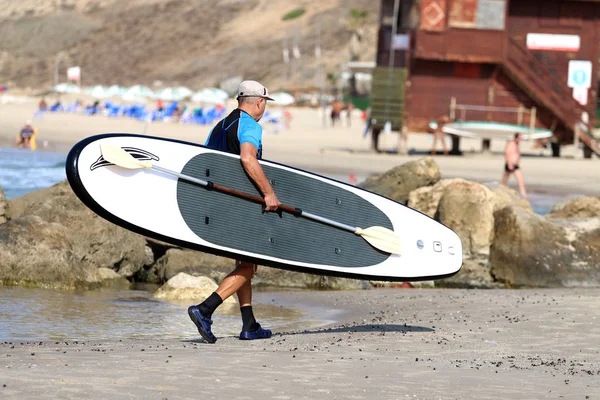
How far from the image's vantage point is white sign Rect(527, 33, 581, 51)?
34.6 m

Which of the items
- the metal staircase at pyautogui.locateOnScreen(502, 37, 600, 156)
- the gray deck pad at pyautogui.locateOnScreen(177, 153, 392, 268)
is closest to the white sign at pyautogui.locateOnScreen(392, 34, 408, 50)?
the metal staircase at pyautogui.locateOnScreen(502, 37, 600, 156)

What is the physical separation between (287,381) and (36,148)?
95.4 ft

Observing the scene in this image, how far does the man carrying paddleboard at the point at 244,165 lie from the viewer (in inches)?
293

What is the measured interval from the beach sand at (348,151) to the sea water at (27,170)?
2.91 m

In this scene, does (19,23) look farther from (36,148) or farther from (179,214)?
(179,214)

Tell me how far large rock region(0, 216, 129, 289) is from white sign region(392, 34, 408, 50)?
77.6 feet

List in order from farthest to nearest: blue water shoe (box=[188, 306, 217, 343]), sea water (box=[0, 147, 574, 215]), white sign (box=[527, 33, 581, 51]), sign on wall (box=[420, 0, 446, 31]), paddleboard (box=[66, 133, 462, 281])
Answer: white sign (box=[527, 33, 581, 51])
sign on wall (box=[420, 0, 446, 31])
sea water (box=[0, 147, 574, 215])
paddleboard (box=[66, 133, 462, 281])
blue water shoe (box=[188, 306, 217, 343])

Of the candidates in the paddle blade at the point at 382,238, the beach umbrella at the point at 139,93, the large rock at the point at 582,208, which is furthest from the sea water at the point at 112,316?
the beach umbrella at the point at 139,93

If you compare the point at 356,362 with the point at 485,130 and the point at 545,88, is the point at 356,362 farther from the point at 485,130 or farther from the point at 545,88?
the point at 545,88

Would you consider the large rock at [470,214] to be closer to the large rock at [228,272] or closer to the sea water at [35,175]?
the large rock at [228,272]

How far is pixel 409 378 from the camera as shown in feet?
19.9

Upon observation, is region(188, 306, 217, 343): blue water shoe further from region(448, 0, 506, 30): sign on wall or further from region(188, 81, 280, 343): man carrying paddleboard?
region(448, 0, 506, 30): sign on wall

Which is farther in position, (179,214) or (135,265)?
(135,265)

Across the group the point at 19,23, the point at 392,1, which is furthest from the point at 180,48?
the point at 392,1
